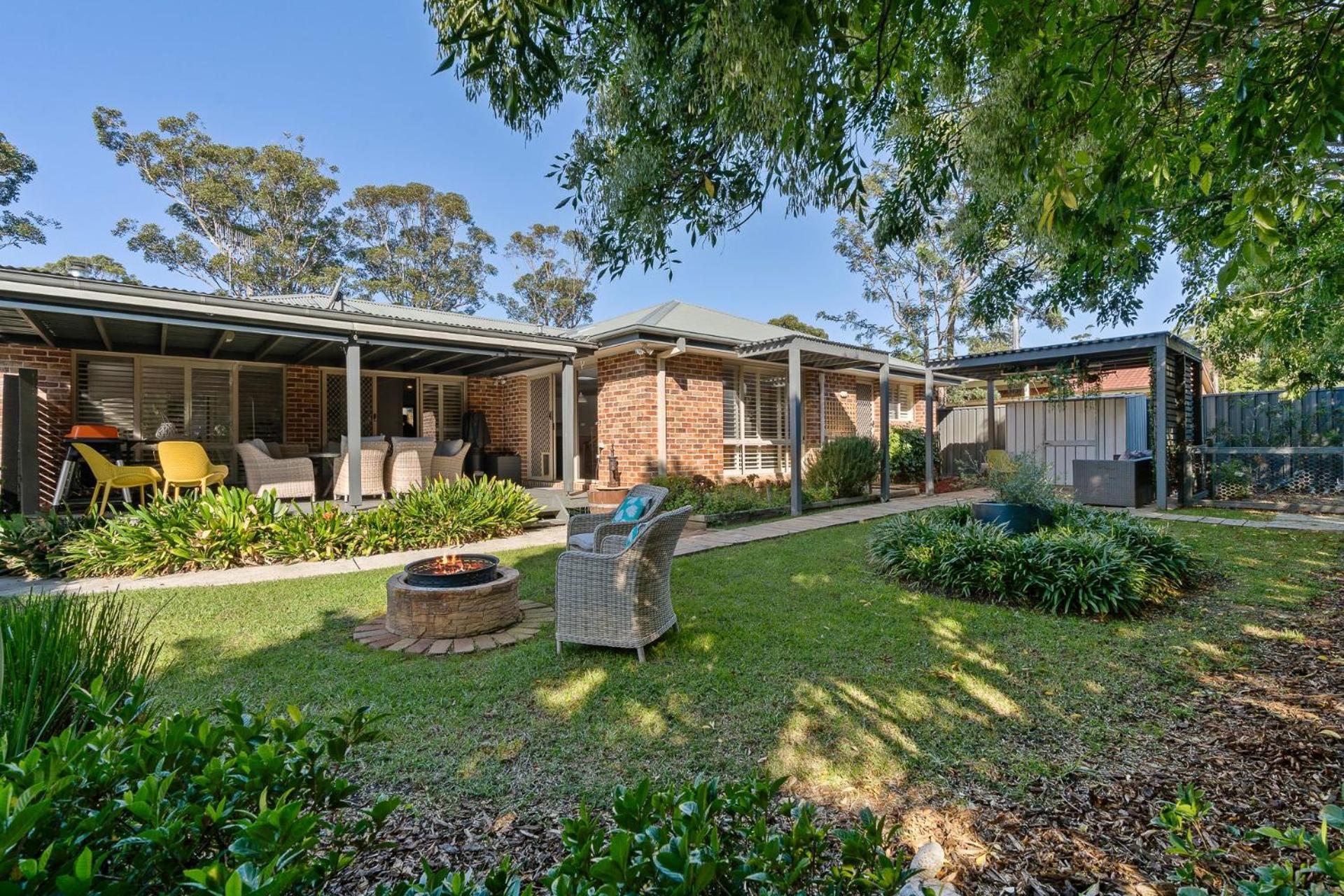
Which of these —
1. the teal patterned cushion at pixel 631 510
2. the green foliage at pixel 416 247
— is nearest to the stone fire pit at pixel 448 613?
the teal patterned cushion at pixel 631 510

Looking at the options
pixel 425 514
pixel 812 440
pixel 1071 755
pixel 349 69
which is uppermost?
pixel 349 69

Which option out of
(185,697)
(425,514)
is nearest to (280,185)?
(425,514)

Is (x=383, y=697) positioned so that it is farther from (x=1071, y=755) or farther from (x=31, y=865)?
(x=1071, y=755)

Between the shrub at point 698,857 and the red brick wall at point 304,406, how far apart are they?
12200mm

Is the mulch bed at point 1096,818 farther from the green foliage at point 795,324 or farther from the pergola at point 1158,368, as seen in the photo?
the green foliage at point 795,324

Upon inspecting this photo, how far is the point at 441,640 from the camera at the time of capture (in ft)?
14.2

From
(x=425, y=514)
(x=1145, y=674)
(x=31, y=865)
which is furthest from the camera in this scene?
(x=425, y=514)

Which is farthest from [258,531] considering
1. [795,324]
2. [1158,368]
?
[795,324]

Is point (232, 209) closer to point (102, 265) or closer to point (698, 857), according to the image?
point (102, 265)

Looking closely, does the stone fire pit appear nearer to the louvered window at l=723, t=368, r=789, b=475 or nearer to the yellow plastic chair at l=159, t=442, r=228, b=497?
the yellow plastic chair at l=159, t=442, r=228, b=497

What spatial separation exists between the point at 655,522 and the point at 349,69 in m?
11.7

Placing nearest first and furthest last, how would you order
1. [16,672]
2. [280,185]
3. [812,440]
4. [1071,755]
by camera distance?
[16,672]
[1071,755]
[812,440]
[280,185]

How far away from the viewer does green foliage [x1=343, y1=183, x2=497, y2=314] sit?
28.3 meters

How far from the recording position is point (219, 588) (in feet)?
18.5
